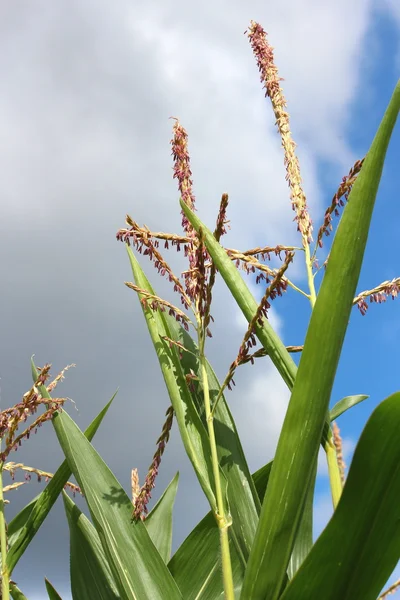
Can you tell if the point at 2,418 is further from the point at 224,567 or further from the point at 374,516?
the point at 374,516

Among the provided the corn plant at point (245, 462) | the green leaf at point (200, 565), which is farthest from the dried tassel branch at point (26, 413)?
the green leaf at point (200, 565)

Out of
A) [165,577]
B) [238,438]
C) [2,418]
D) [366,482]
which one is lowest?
[165,577]

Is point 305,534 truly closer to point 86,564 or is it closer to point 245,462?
point 245,462

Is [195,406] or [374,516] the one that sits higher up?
[195,406]

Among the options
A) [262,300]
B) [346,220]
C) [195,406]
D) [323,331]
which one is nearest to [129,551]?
[195,406]

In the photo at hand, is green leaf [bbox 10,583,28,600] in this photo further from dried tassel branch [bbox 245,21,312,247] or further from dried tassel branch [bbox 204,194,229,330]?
dried tassel branch [bbox 245,21,312,247]

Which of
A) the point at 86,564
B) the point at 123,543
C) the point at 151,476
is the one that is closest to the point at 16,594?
Result: the point at 86,564

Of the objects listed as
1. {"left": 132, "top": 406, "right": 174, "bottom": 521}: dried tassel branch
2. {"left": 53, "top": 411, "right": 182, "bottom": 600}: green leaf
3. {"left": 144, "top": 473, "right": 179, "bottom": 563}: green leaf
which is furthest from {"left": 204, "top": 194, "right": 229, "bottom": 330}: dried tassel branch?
{"left": 144, "top": 473, "right": 179, "bottom": 563}: green leaf
